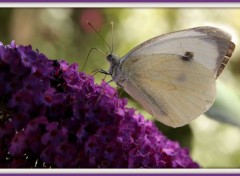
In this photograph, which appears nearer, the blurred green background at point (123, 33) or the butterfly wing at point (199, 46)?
the butterfly wing at point (199, 46)

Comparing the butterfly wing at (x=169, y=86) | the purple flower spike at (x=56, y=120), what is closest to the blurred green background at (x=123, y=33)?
the butterfly wing at (x=169, y=86)

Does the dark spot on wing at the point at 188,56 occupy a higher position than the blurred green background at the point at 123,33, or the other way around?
the blurred green background at the point at 123,33
